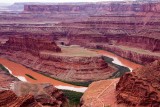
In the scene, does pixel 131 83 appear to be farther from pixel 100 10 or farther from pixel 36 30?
pixel 100 10

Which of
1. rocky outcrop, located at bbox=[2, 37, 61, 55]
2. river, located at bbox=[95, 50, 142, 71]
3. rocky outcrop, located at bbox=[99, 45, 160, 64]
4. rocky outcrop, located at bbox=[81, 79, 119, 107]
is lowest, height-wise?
river, located at bbox=[95, 50, 142, 71]

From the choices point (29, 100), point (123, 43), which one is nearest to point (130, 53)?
point (123, 43)

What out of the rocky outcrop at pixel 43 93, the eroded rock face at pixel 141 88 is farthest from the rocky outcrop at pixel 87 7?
the eroded rock face at pixel 141 88

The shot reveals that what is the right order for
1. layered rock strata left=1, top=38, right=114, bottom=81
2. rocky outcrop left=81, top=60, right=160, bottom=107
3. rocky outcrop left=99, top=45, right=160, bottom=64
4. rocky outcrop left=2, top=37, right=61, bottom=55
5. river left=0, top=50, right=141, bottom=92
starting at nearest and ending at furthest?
rocky outcrop left=81, top=60, right=160, bottom=107 → river left=0, top=50, right=141, bottom=92 → layered rock strata left=1, top=38, right=114, bottom=81 → rocky outcrop left=99, top=45, right=160, bottom=64 → rocky outcrop left=2, top=37, right=61, bottom=55

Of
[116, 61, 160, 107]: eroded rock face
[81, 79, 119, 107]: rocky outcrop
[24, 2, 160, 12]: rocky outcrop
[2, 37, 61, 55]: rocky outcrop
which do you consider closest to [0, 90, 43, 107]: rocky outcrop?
[81, 79, 119, 107]: rocky outcrop

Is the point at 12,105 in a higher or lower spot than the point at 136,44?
higher

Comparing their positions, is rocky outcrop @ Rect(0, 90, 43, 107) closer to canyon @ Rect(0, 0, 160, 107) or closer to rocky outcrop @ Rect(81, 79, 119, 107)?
canyon @ Rect(0, 0, 160, 107)
